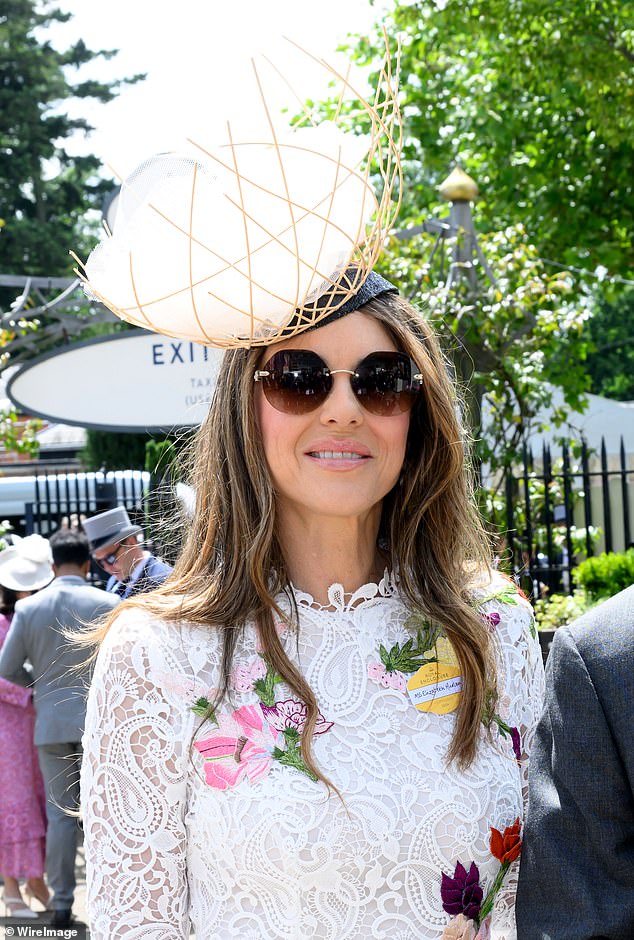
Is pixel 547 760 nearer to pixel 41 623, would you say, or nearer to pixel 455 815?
pixel 455 815

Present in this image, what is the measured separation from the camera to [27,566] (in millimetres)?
6762

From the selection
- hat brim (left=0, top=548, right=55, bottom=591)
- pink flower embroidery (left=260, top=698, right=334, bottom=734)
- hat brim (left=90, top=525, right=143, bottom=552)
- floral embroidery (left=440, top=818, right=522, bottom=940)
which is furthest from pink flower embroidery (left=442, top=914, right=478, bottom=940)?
hat brim (left=0, top=548, right=55, bottom=591)

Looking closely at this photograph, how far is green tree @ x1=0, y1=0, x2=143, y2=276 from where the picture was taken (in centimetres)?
2259

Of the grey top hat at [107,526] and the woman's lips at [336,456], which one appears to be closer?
the woman's lips at [336,456]

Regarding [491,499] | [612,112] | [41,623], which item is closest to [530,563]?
[491,499]

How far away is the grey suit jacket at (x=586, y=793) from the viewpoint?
131 cm

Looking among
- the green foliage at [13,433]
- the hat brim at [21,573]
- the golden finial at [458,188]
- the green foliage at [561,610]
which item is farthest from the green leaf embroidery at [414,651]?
the green foliage at [13,433]

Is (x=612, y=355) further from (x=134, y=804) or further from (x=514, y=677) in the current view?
(x=134, y=804)

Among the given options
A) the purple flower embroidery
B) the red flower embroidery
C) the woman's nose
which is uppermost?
the woman's nose

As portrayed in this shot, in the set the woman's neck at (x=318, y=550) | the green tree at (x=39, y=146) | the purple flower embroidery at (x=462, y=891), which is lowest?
the purple flower embroidery at (x=462, y=891)

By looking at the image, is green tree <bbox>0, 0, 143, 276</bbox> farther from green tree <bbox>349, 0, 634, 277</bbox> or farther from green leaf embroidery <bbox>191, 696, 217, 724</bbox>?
green leaf embroidery <bbox>191, 696, 217, 724</bbox>

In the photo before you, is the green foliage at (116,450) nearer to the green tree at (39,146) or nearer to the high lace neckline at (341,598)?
the green tree at (39,146)

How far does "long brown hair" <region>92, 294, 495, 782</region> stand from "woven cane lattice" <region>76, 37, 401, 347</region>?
0.15 m

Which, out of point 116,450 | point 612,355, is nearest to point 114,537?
point 116,450
